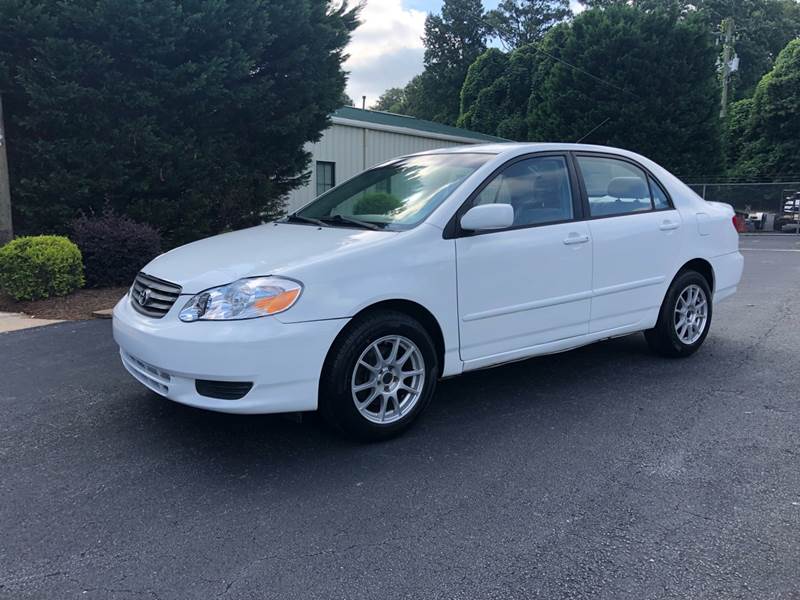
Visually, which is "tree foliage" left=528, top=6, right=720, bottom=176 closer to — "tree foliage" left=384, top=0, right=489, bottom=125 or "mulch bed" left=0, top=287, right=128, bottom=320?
"mulch bed" left=0, top=287, right=128, bottom=320

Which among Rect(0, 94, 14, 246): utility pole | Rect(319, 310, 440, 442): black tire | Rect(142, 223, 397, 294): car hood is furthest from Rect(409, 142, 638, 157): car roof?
Rect(0, 94, 14, 246): utility pole

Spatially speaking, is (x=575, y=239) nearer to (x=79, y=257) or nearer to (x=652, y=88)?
(x=79, y=257)

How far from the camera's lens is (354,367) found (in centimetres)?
351

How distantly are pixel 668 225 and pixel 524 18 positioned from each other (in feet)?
196

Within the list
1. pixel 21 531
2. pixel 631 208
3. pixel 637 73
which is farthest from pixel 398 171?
pixel 637 73

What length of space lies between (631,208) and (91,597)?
4.36m

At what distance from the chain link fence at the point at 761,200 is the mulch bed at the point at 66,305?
1005 inches

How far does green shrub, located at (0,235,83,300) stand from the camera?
7.54 m

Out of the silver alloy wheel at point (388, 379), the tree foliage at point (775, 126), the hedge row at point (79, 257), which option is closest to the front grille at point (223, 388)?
the silver alloy wheel at point (388, 379)

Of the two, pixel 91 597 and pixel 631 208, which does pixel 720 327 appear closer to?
pixel 631 208

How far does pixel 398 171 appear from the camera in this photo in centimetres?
487

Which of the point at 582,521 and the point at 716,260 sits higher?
the point at 716,260

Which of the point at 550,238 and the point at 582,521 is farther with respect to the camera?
the point at 550,238

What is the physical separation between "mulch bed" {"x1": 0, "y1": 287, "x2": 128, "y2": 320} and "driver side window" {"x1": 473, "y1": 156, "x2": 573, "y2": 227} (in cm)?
509
